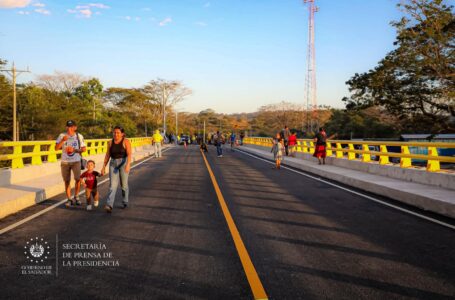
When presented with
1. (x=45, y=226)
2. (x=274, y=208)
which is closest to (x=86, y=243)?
(x=45, y=226)

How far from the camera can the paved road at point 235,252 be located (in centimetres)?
419

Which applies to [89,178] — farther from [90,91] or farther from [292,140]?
[90,91]

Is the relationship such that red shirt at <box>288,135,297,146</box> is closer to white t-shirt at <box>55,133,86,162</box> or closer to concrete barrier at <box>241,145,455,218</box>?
concrete barrier at <box>241,145,455,218</box>

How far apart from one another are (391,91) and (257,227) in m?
25.9

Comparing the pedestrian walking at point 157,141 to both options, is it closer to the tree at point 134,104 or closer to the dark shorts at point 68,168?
the dark shorts at point 68,168

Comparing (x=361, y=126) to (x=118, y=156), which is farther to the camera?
(x=361, y=126)

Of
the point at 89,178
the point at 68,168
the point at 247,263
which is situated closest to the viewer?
the point at 247,263

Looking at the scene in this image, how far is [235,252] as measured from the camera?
17.9 ft

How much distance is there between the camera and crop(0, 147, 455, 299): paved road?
165 inches

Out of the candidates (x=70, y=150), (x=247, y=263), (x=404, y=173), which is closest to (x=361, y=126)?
(x=404, y=173)

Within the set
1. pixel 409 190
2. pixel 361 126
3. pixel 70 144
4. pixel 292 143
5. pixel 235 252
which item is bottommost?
pixel 235 252

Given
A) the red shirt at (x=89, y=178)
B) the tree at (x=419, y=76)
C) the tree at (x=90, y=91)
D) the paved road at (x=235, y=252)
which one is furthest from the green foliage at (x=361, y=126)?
the red shirt at (x=89, y=178)

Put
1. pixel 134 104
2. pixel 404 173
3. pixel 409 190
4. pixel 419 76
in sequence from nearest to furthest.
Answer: pixel 409 190 → pixel 404 173 → pixel 419 76 → pixel 134 104

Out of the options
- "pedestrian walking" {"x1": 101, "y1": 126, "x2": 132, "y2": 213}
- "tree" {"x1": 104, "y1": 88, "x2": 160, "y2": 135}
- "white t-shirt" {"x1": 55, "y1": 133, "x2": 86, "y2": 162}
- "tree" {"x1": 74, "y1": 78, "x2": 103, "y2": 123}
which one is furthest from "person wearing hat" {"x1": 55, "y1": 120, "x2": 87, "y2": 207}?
"tree" {"x1": 104, "y1": 88, "x2": 160, "y2": 135}
